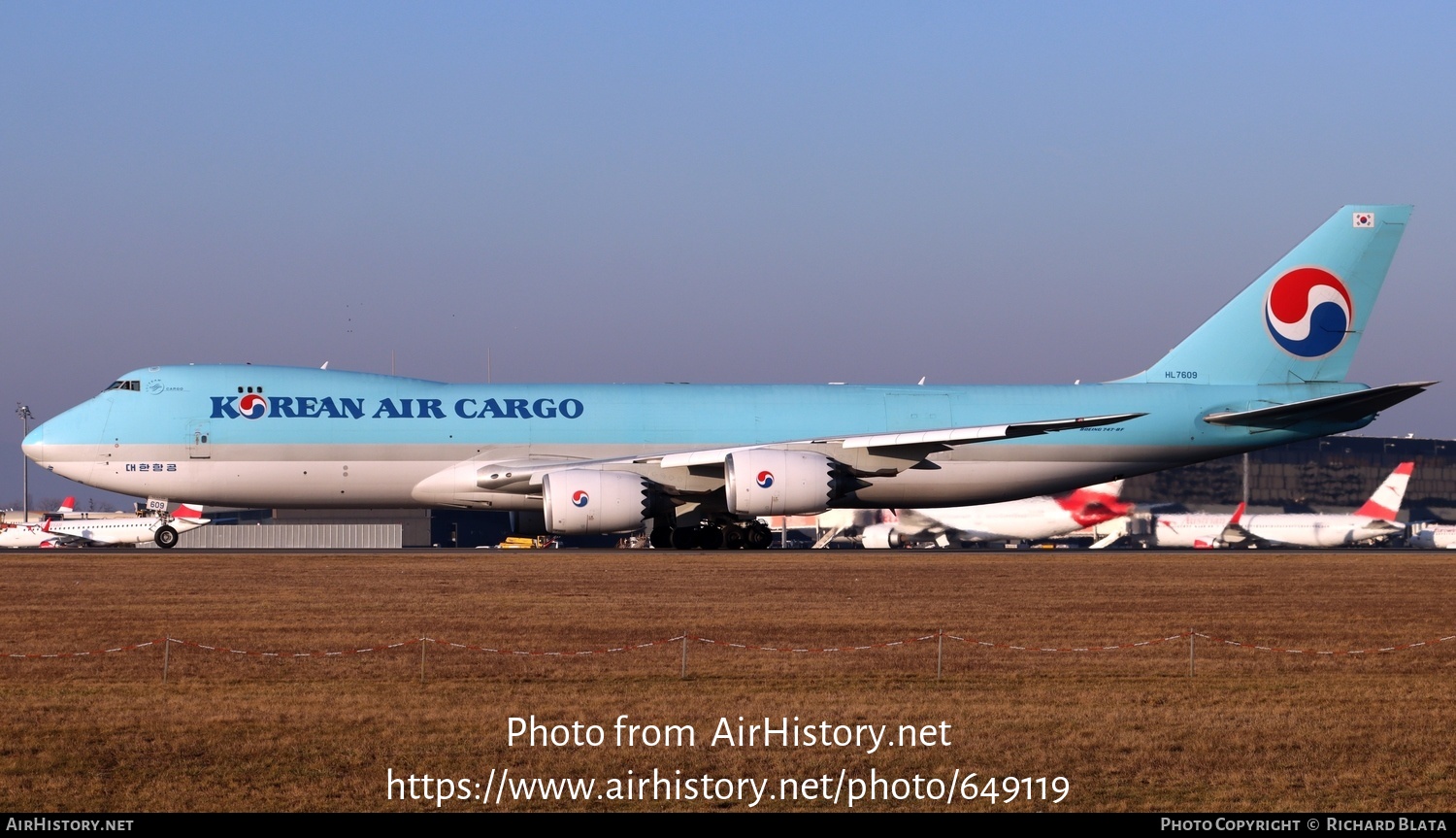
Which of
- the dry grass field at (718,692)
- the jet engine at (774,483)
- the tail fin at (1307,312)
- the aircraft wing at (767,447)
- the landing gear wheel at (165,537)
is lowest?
the dry grass field at (718,692)

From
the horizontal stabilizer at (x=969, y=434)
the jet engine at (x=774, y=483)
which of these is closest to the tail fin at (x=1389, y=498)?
the horizontal stabilizer at (x=969, y=434)

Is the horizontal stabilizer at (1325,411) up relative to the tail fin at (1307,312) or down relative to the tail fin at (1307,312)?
down

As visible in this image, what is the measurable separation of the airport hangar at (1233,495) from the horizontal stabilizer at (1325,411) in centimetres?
2486

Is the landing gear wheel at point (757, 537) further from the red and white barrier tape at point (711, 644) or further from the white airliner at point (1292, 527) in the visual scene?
the white airliner at point (1292, 527)

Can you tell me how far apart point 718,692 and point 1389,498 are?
5786 cm

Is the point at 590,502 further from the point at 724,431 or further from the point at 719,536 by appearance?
the point at 724,431

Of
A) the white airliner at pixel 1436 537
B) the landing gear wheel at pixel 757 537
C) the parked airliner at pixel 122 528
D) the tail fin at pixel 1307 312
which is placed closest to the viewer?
the landing gear wheel at pixel 757 537

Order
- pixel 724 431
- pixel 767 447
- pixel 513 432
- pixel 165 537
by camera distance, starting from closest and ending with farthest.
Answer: pixel 767 447
pixel 513 432
pixel 724 431
pixel 165 537

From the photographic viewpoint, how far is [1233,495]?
70.6m

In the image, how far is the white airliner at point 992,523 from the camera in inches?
2598

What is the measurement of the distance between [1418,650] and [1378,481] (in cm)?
5940

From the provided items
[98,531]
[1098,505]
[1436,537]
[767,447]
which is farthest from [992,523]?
[98,531]

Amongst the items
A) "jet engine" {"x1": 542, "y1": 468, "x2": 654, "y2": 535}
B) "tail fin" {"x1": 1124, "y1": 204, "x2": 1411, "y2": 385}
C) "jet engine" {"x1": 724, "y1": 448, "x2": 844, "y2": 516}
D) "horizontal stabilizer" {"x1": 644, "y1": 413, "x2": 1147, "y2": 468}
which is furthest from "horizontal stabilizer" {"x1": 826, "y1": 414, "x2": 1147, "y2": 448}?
"tail fin" {"x1": 1124, "y1": 204, "x2": 1411, "y2": 385}

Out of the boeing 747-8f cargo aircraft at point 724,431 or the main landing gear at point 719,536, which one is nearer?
the boeing 747-8f cargo aircraft at point 724,431
